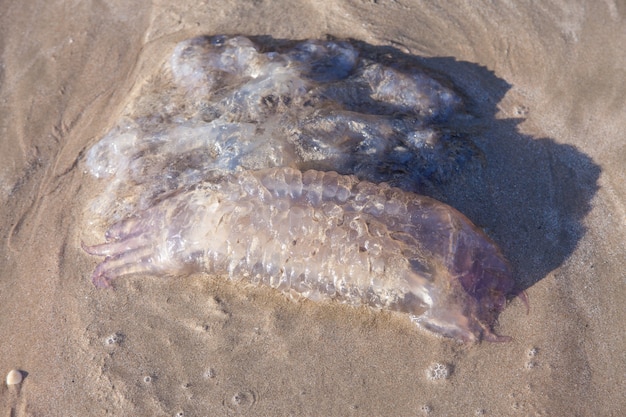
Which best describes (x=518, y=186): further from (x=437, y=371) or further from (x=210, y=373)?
(x=210, y=373)

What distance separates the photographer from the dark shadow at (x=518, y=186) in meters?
3.53

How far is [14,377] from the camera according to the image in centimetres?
322

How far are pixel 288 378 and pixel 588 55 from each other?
11.2 feet

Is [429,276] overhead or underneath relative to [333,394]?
overhead

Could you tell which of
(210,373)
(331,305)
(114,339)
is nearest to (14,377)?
(114,339)

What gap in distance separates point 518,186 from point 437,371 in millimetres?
1438

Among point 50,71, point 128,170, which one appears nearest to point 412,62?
point 128,170

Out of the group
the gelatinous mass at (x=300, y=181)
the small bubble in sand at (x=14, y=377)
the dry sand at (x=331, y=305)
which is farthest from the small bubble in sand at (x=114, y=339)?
the small bubble in sand at (x=14, y=377)

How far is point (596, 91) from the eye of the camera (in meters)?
4.09

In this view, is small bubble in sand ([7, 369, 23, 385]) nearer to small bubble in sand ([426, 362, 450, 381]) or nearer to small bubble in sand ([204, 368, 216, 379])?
small bubble in sand ([204, 368, 216, 379])

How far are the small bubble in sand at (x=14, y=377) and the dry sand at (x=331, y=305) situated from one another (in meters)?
0.04

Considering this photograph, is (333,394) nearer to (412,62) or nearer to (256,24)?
(412,62)

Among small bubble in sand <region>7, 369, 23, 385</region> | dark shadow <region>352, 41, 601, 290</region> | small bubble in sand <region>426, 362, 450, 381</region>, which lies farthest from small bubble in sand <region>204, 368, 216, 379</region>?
dark shadow <region>352, 41, 601, 290</region>

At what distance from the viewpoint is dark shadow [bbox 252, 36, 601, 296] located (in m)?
3.53
